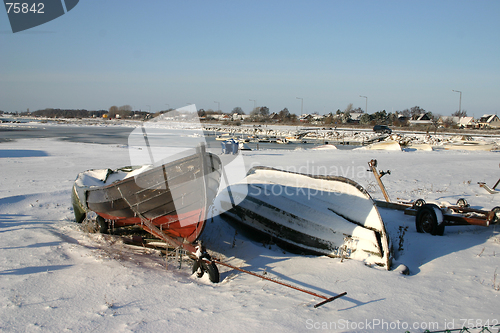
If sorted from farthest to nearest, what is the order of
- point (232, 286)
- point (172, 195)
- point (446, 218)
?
1. point (446, 218)
2. point (172, 195)
3. point (232, 286)

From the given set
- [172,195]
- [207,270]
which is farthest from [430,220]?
[172,195]

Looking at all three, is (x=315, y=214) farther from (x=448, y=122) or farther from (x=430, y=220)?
(x=448, y=122)

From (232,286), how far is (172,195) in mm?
1658

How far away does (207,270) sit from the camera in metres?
4.46

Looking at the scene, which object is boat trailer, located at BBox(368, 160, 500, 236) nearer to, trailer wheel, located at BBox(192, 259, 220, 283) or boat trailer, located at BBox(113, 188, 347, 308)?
boat trailer, located at BBox(113, 188, 347, 308)

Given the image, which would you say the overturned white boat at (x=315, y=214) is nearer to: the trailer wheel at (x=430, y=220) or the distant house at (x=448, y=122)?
the trailer wheel at (x=430, y=220)

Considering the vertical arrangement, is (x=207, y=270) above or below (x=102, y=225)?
below

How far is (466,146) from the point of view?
1078 inches

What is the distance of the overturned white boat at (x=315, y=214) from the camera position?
5070 mm

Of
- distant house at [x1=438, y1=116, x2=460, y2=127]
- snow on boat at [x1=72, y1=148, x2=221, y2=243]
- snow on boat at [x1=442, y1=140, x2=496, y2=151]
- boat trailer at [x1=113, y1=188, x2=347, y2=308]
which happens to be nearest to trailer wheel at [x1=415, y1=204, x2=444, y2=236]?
boat trailer at [x1=113, y1=188, x2=347, y2=308]

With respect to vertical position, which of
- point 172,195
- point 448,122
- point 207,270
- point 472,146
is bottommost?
point 207,270

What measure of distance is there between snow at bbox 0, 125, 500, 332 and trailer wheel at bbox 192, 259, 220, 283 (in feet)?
0.35

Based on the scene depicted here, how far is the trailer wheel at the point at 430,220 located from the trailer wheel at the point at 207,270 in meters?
4.05

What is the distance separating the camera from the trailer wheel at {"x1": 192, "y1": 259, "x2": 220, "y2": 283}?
4.41m
